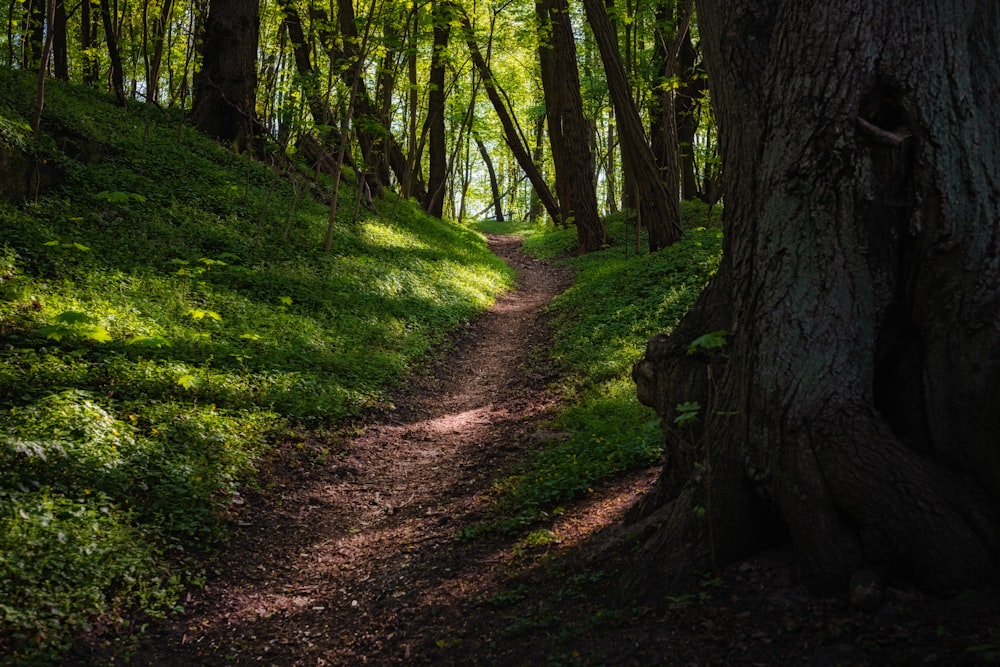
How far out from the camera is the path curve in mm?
4082

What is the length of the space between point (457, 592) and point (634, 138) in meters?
11.2

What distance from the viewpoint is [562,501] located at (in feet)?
17.5

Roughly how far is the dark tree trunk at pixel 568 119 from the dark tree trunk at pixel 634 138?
4.10 m

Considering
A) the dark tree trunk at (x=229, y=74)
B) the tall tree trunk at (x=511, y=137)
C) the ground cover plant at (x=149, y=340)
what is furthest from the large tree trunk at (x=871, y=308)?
the tall tree trunk at (x=511, y=137)

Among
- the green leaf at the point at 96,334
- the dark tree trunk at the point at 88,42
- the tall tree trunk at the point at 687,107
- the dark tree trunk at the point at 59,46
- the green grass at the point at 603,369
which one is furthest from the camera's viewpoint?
the dark tree trunk at the point at 88,42

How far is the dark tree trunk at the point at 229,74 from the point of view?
1380 cm

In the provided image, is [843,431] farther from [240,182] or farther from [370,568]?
[240,182]

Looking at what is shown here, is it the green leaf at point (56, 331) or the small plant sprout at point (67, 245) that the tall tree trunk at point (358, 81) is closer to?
the small plant sprout at point (67, 245)

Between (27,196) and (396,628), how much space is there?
815 cm

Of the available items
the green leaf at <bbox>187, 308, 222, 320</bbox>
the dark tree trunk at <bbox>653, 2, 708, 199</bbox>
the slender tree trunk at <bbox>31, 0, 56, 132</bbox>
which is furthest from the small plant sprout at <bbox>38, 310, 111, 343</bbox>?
the dark tree trunk at <bbox>653, 2, 708, 199</bbox>

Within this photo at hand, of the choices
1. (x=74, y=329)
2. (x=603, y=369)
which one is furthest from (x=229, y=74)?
(x=603, y=369)

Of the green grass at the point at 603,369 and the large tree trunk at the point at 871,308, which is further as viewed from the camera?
the green grass at the point at 603,369

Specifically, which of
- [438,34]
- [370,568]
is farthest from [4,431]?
[438,34]

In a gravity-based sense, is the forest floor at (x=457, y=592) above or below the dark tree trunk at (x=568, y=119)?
below
